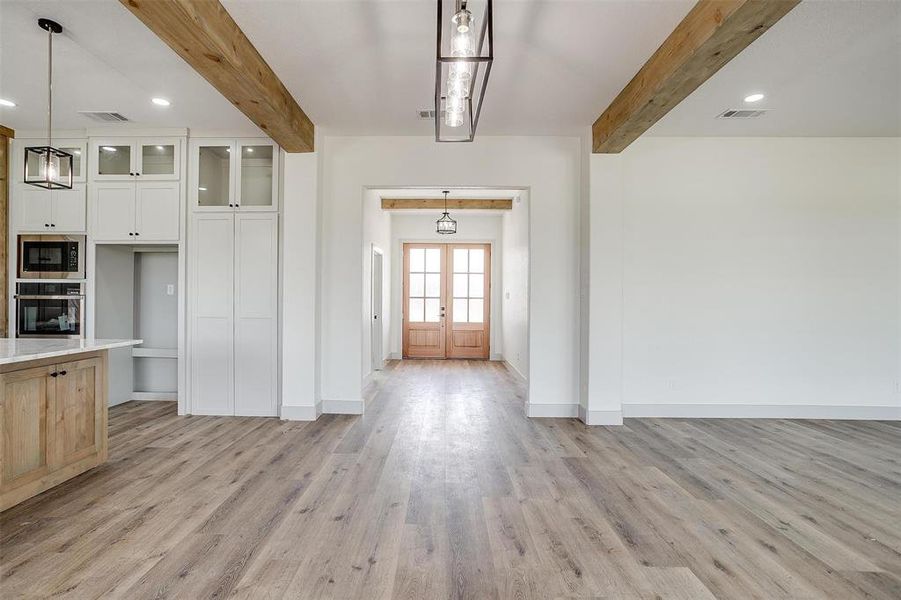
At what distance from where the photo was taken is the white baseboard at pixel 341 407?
455 centimetres

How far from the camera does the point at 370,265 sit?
20.1 feet

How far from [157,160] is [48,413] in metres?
2.84

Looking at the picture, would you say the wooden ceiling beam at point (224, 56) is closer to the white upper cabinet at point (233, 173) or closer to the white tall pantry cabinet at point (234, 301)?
the white upper cabinet at point (233, 173)

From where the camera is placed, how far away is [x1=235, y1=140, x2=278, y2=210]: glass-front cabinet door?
4.43 m

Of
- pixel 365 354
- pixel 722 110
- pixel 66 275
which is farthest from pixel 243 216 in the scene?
pixel 722 110

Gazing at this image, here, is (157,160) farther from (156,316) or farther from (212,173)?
A: (156,316)

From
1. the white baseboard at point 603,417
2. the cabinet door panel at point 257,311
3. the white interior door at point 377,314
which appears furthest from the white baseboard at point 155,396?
the white baseboard at point 603,417

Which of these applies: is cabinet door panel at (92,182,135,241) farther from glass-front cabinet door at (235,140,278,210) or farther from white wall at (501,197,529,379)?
white wall at (501,197,529,379)

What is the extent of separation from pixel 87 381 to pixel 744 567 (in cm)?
395

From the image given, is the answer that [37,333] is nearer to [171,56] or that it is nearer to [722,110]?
[171,56]

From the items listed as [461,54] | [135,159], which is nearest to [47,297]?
[135,159]

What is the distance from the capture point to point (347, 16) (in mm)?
2619

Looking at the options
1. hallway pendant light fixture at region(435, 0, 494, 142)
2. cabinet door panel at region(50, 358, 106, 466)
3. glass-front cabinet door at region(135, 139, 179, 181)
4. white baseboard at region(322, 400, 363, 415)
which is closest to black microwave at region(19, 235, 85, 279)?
glass-front cabinet door at region(135, 139, 179, 181)

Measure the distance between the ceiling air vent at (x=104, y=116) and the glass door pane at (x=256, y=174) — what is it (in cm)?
104
